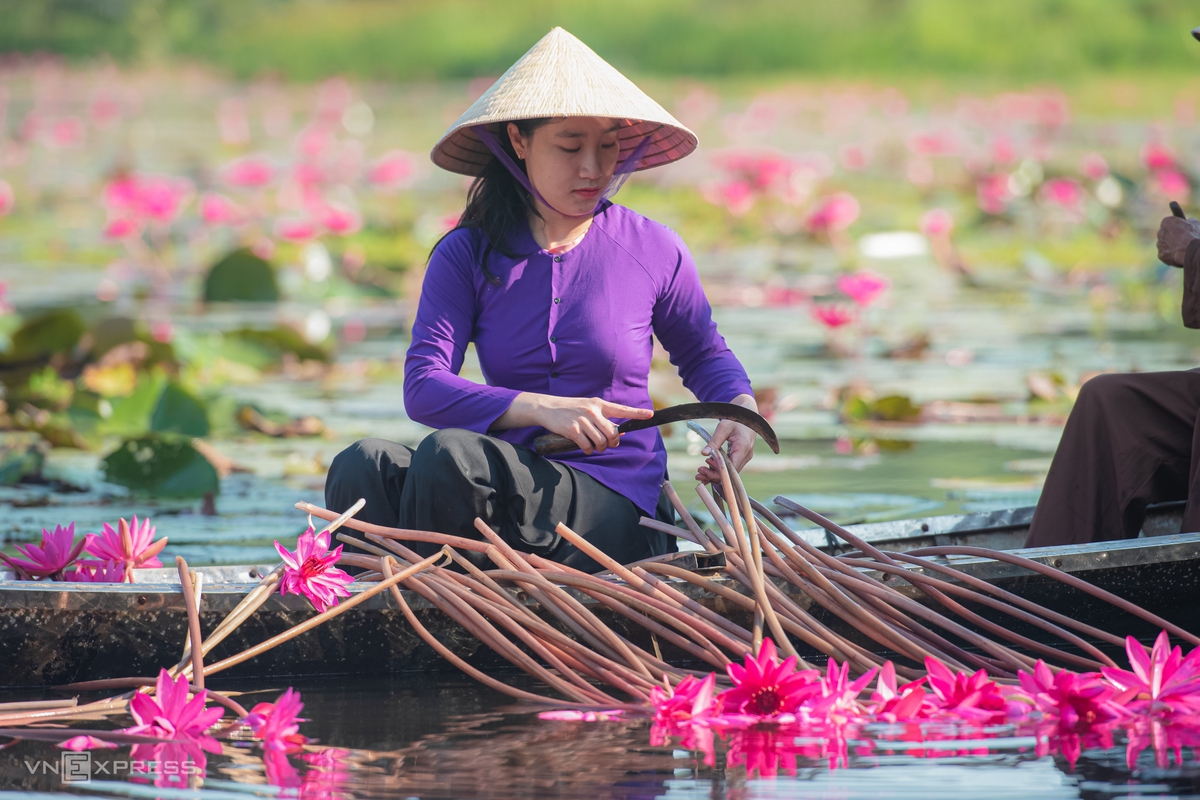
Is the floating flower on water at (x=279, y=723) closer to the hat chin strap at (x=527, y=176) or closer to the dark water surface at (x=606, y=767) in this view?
the dark water surface at (x=606, y=767)

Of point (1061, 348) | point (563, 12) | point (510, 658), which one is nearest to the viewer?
point (510, 658)

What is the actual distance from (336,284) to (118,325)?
6.98 feet

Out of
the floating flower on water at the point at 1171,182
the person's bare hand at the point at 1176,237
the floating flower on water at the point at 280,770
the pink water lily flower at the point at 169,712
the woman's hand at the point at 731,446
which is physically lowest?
the floating flower on water at the point at 280,770

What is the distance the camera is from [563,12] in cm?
2028

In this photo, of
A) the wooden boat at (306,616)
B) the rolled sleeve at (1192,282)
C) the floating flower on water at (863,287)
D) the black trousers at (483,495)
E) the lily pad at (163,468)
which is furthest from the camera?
the floating flower on water at (863,287)

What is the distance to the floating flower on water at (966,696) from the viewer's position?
2.05m

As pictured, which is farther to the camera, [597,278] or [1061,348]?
[1061,348]

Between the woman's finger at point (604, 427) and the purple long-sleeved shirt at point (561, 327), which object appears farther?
the purple long-sleeved shirt at point (561, 327)

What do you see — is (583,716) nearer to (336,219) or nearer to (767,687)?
(767,687)

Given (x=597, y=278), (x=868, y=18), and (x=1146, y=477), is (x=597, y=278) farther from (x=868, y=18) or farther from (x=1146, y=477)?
(x=868, y=18)

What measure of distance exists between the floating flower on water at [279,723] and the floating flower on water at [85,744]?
18 cm

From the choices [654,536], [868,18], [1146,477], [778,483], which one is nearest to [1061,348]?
[778,483]

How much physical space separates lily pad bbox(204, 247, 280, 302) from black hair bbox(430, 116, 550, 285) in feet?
13.0

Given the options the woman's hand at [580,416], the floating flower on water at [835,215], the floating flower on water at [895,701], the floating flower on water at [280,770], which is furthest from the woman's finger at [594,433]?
the floating flower on water at [835,215]
